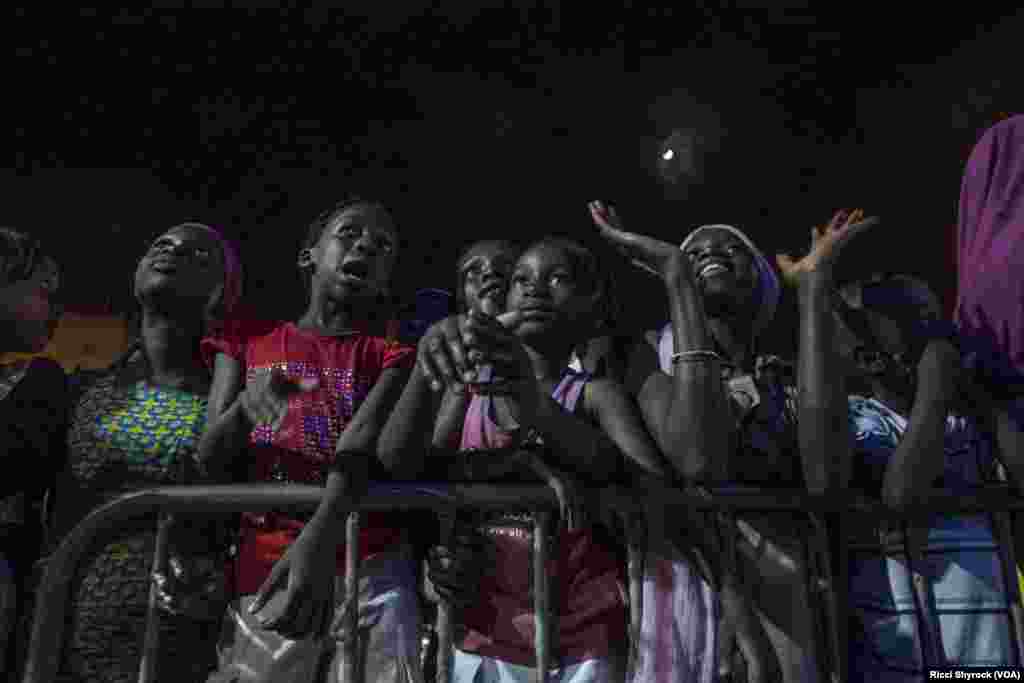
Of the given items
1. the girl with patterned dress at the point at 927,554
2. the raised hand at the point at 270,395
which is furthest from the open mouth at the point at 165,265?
the girl with patterned dress at the point at 927,554


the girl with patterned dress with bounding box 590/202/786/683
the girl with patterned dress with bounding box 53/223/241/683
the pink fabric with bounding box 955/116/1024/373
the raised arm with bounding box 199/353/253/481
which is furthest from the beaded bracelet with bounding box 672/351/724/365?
the girl with patterned dress with bounding box 53/223/241/683

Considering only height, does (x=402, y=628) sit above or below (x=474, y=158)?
below

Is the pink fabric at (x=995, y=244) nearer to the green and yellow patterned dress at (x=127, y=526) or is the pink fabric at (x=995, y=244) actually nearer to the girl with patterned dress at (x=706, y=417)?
the girl with patterned dress at (x=706, y=417)

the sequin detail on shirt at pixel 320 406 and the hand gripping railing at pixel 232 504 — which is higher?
the sequin detail on shirt at pixel 320 406

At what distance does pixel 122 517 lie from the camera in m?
1.95

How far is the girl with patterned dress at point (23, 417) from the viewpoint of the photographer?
2.33 meters

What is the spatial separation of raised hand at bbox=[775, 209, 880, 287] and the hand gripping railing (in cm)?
117

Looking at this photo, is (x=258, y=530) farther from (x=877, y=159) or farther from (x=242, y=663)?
(x=877, y=159)

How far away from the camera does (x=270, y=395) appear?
2102 millimetres

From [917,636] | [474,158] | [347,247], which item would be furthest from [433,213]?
[917,636]

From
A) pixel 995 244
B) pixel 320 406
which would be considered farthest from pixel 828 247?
pixel 320 406

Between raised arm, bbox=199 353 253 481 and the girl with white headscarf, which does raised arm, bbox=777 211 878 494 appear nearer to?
the girl with white headscarf

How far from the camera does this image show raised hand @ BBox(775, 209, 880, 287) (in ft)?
8.20

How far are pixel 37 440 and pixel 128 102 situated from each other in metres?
5.34
